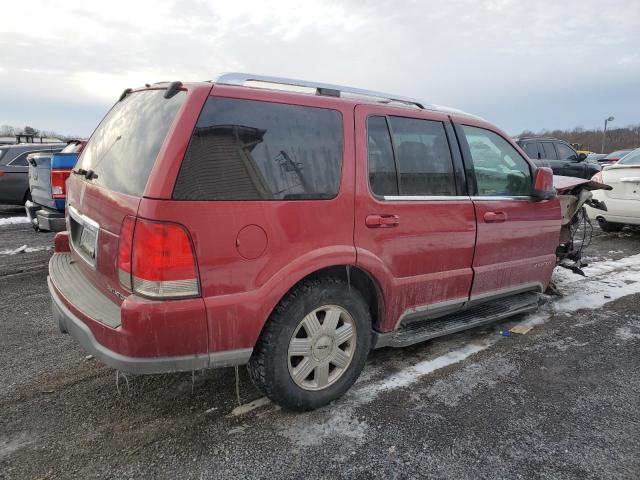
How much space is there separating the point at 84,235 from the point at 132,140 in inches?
26.9

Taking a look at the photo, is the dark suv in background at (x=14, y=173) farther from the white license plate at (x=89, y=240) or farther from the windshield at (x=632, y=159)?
the windshield at (x=632, y=159)

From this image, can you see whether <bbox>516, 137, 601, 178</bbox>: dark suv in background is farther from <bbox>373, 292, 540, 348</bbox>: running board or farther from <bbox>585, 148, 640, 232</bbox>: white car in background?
<bbox>373, 292, 540, 348</bbox>: running board

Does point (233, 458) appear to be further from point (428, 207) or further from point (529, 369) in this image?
point (529, 369)

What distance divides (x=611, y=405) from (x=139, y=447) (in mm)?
2794

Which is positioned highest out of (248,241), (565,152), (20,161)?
(565,152)

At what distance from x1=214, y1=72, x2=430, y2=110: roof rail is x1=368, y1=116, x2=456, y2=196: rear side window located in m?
0.21

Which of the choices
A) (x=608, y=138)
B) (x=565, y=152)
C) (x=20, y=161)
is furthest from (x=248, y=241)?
(x=608, y=138)

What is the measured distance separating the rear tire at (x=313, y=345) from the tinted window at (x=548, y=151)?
11687 millimetres

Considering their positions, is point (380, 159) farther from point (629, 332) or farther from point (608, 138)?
point (608, 138)

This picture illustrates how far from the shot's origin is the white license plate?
2.62 metres

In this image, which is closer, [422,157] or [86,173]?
[86,173]

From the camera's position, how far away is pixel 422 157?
10.5ft

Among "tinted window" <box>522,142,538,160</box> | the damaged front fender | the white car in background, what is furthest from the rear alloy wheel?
"tinted window" <box>522,142,538,160</box>

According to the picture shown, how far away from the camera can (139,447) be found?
2.41 m
